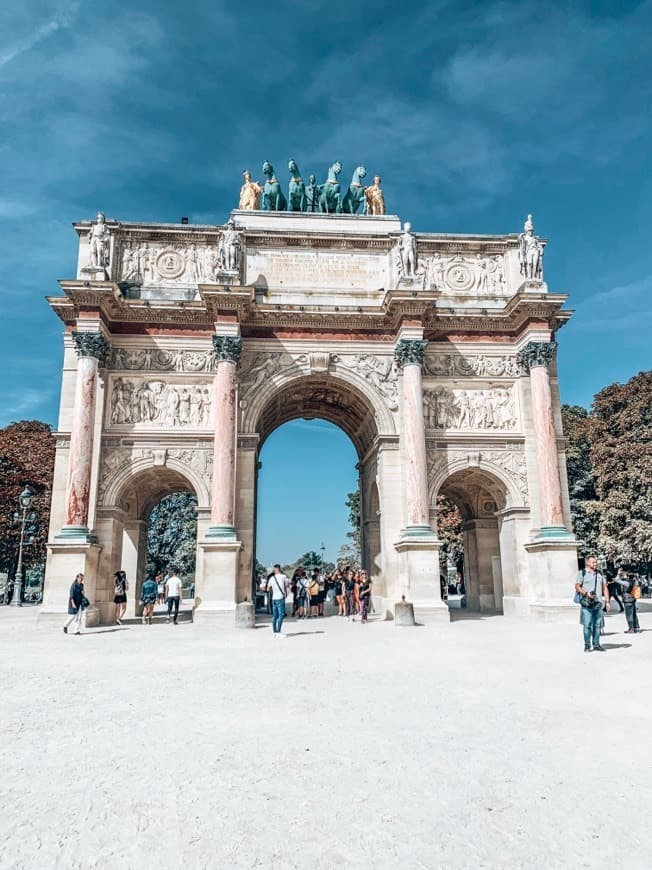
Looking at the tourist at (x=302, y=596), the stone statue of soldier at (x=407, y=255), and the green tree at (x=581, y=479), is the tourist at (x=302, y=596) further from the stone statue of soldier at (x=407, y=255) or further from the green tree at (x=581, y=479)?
the green tree at (x=581, y=479)

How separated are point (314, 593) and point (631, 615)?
11.7 metres

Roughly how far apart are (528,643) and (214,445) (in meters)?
12.5

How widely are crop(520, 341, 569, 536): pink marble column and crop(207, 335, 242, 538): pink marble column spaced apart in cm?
1083

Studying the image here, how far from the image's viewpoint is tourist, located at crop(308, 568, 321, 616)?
23623 mm

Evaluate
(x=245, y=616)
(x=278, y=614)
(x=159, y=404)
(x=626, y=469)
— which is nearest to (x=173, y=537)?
(x=159, y=404)

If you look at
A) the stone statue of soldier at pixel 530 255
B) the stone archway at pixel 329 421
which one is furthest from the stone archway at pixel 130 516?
the stone statue of soldier at pixel 530 255

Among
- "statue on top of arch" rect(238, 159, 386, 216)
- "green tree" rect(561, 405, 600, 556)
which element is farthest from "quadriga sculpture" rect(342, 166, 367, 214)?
"green tree" rect(561, 405, 600, 556)

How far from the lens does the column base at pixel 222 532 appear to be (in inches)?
816

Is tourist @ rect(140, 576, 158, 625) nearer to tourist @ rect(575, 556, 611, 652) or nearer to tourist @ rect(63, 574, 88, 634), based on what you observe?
tourist @ rect(63, 574, 88, 634)

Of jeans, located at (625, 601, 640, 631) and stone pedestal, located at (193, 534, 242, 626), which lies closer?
jeans, located at (625, 601, 640, 631)

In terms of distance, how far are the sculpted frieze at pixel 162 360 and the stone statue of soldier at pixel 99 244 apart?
10.5 feet

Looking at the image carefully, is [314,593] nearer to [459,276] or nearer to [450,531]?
[459,276]

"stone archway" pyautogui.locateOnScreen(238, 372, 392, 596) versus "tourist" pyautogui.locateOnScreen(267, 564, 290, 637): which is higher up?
"stone archway" pyautogui.locateOnScreen(238, 372, 392, 596)

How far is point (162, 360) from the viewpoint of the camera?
23406 millimetres
